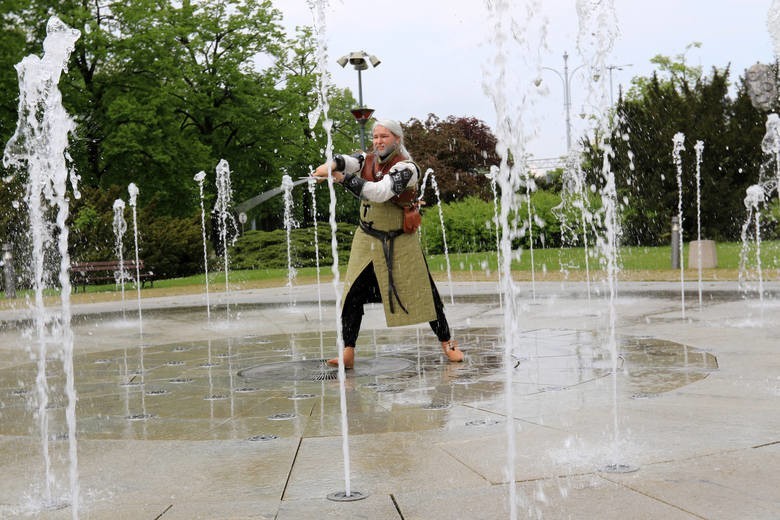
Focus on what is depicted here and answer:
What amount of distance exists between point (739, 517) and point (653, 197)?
27738 mm

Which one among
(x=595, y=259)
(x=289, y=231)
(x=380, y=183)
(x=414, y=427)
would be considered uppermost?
(x=289, y=231)

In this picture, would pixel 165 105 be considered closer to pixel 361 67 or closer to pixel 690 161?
pixel 361 67

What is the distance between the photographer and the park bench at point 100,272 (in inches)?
776

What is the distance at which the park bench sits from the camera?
64.6 feet

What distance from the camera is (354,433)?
4273 mm

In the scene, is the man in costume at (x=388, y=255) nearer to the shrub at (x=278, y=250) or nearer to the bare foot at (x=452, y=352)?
the bare foot at (x=452, y=352)

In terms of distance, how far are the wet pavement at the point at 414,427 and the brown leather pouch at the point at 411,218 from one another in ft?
3.44

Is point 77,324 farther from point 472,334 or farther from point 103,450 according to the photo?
point 103,450

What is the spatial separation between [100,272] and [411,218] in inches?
680

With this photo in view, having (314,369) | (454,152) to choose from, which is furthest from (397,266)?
(454,152)

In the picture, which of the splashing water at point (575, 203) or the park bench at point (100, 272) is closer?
the park bench at point (100, 272)

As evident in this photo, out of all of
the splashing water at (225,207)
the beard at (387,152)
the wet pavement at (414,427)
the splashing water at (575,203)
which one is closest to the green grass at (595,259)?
the splashing water at (575,203)

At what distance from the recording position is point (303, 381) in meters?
5.89

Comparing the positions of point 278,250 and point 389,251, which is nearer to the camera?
point 389,251
